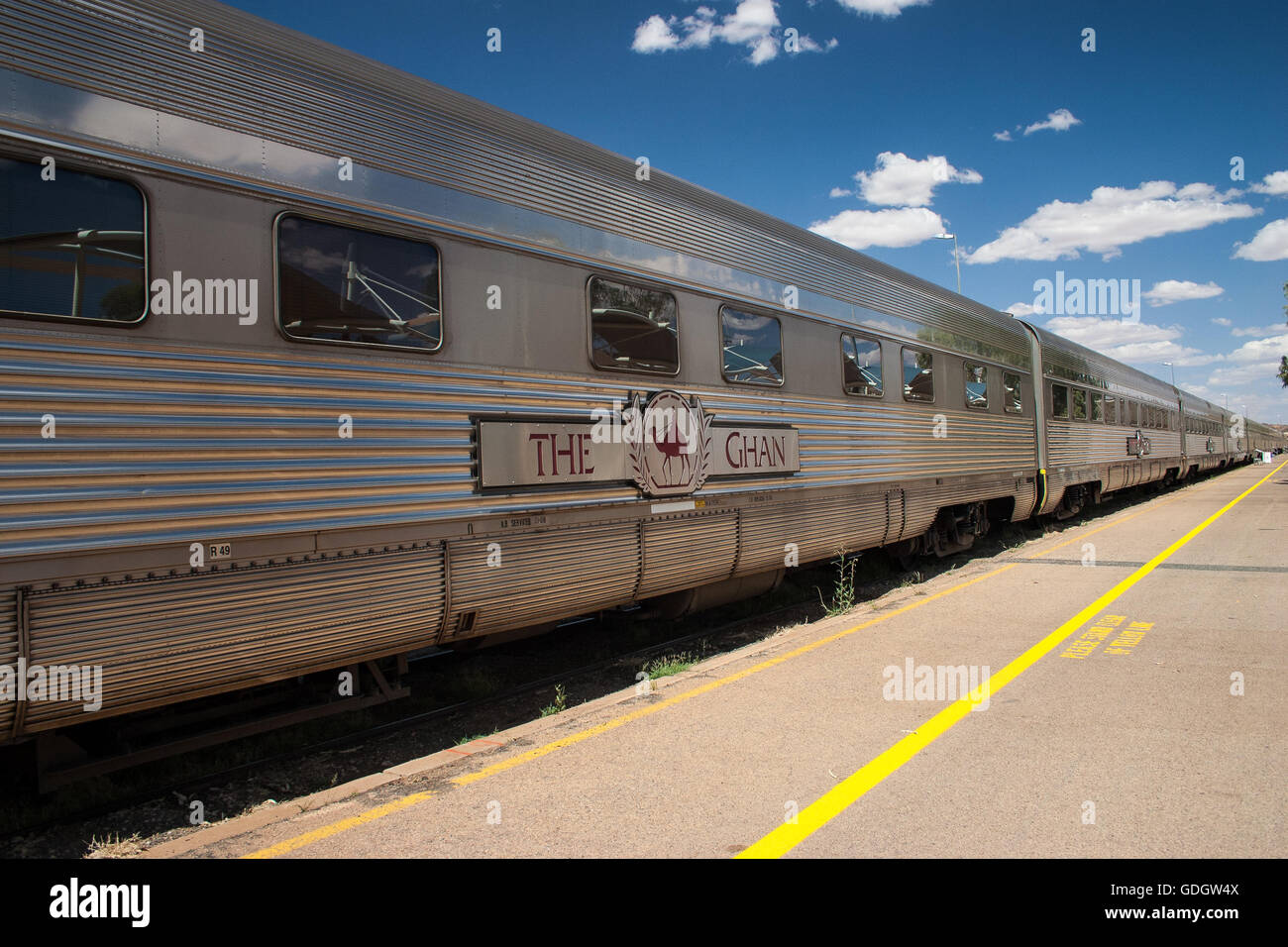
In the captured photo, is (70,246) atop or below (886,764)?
atop

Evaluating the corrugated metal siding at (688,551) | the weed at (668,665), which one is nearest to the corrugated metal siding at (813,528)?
the corrugated metal siding at (688,551)

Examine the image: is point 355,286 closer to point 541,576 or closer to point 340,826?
point 541,576

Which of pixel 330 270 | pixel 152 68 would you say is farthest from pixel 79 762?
pixel 152 68

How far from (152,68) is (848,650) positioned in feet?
17.6

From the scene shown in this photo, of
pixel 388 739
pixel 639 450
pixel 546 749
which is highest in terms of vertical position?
pixel 639 450

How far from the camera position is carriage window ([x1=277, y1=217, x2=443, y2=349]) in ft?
12.4

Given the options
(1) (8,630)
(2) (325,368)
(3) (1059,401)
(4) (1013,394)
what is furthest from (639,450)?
(3) (1059,401)

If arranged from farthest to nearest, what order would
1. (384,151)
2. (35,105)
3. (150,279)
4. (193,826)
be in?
1. (384,151)
2. (193,826)
3. (150,279)
4. (35,105)

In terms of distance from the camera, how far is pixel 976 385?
10648 mm

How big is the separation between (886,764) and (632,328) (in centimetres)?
313

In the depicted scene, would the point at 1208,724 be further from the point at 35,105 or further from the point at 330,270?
the point at 35,105

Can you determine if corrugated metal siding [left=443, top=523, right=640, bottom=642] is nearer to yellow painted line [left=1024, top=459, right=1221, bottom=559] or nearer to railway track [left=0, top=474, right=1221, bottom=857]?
railway track [left=0, top=474, right=1221, bottom=857]

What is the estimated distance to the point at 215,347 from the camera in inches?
136

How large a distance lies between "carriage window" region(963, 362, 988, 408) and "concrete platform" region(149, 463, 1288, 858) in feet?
14.2
